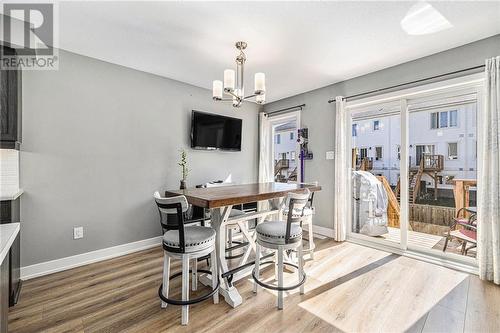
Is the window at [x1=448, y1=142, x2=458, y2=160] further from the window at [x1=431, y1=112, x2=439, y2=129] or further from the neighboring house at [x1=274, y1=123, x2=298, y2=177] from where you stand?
the neighboring house at [x1=274, y1=123, x2=298, y2=177]

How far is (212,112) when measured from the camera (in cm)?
411

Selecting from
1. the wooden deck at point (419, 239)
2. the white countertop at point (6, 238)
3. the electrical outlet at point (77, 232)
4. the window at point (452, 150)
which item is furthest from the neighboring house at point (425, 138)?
the electrical outlet at point (77, 232)

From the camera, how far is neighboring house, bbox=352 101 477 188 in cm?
273

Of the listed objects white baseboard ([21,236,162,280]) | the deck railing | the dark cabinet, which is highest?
the dark cabinet

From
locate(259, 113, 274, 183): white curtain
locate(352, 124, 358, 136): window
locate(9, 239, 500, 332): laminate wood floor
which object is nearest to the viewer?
locate(9, 239, 500, 332): laminate wood floor

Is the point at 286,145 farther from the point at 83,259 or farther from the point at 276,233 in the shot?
the point at 83,259

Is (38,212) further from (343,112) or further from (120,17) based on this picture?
(343,112)

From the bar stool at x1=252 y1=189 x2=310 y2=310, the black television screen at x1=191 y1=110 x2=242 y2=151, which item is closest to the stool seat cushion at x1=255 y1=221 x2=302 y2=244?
the bar stool at x1=252 y1=189 x2=310 y2=310

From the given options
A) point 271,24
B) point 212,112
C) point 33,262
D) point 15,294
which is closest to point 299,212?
point 271,24

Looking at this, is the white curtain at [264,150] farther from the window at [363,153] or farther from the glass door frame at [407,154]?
the window at [363,153]

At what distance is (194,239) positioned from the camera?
1.74 m

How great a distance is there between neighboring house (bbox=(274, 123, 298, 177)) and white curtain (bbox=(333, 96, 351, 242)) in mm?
992

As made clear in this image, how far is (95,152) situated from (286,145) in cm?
328

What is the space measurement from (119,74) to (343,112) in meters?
3.25
